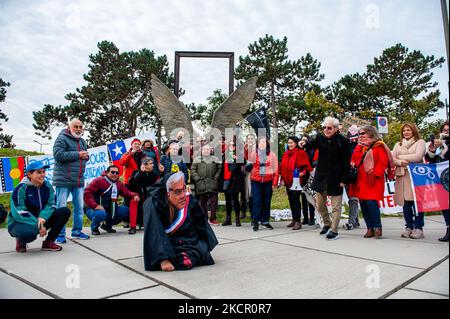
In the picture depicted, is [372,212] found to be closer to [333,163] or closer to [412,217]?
[412,217]

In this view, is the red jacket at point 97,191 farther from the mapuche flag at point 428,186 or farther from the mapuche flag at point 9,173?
the mapuche flag at point 9,173

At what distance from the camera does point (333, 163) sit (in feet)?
16.4

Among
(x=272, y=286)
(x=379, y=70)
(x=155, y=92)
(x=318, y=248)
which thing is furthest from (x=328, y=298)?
(x=379, y=70)

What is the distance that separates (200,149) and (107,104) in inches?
772

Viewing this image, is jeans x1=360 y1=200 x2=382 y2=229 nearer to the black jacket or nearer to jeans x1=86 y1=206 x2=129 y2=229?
the black jacket

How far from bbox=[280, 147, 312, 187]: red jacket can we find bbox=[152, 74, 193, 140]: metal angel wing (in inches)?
155

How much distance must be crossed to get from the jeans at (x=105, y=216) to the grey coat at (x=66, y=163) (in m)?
0.67

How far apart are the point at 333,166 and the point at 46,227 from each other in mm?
4060

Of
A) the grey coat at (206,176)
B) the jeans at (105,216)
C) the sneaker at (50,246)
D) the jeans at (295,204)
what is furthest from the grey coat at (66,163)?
the jeans at (295,204)

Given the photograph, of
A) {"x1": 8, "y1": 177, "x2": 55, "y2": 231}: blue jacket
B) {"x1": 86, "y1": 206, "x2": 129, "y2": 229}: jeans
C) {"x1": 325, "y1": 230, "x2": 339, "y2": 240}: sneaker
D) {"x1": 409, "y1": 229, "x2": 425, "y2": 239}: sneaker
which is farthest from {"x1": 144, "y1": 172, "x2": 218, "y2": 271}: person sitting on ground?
{"x1": 409, "y1": 229, "x2": 425, "y2": 239}: sneaker

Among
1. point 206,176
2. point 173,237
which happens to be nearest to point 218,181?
point 206,176

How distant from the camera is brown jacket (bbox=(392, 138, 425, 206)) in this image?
495 cm

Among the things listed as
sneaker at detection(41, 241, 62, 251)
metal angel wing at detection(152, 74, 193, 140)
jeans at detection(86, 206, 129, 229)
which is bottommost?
sneaker at detection(41, 241, 62, 251)

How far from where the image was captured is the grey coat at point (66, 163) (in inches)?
195
